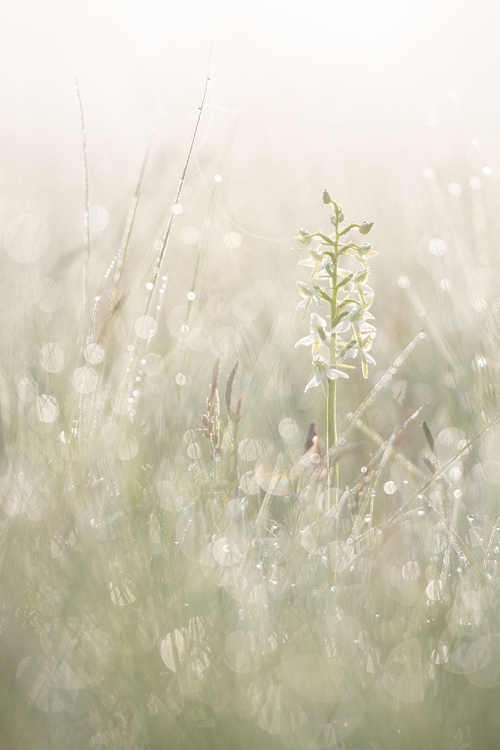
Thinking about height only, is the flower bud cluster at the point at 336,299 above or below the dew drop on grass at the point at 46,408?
above

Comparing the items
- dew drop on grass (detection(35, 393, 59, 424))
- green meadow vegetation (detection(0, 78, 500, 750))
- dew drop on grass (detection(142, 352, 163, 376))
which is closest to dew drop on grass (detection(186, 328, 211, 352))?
green meadow vegetation (detection(0, 78, 500, 750))

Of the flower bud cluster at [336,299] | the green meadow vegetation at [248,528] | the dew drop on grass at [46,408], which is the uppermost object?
the flower bud cluster at [336,299]

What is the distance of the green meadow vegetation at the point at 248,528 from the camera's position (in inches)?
39.8

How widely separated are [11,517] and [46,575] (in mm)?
188

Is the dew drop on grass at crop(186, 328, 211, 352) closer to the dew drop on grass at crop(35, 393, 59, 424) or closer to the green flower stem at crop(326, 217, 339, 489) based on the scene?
the dew drop on grass at crop(35, 393, 59, 424)

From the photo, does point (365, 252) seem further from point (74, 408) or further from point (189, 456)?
point (74, 408)

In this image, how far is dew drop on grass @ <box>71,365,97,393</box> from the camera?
5.54 ft

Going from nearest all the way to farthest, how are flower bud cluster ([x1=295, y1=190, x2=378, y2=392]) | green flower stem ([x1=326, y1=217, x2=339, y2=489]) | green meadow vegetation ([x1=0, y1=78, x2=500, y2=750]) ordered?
green meadow vegetation ([x1=0, y1=78, x2=500, y2=750])
green flower stem ([x1=326, y1=217, x2=339, y2=489])
flower bud cluster ([x1=295, y1=190, x2=378, y2=392])

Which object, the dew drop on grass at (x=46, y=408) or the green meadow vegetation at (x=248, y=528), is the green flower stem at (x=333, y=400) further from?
the dew drop on grass at (x=46, y=408)

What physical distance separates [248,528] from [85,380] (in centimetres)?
66

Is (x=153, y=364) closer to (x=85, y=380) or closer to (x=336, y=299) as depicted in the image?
(x=85, y=380)

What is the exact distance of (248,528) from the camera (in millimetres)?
1442

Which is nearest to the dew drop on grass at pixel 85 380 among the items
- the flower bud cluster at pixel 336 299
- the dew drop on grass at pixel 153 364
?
the dew drop on grass at pixel 153 364

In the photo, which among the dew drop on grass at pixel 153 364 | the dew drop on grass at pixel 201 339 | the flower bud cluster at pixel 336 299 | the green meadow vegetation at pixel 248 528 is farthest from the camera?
the dew drop on grass at pixel 201 339
